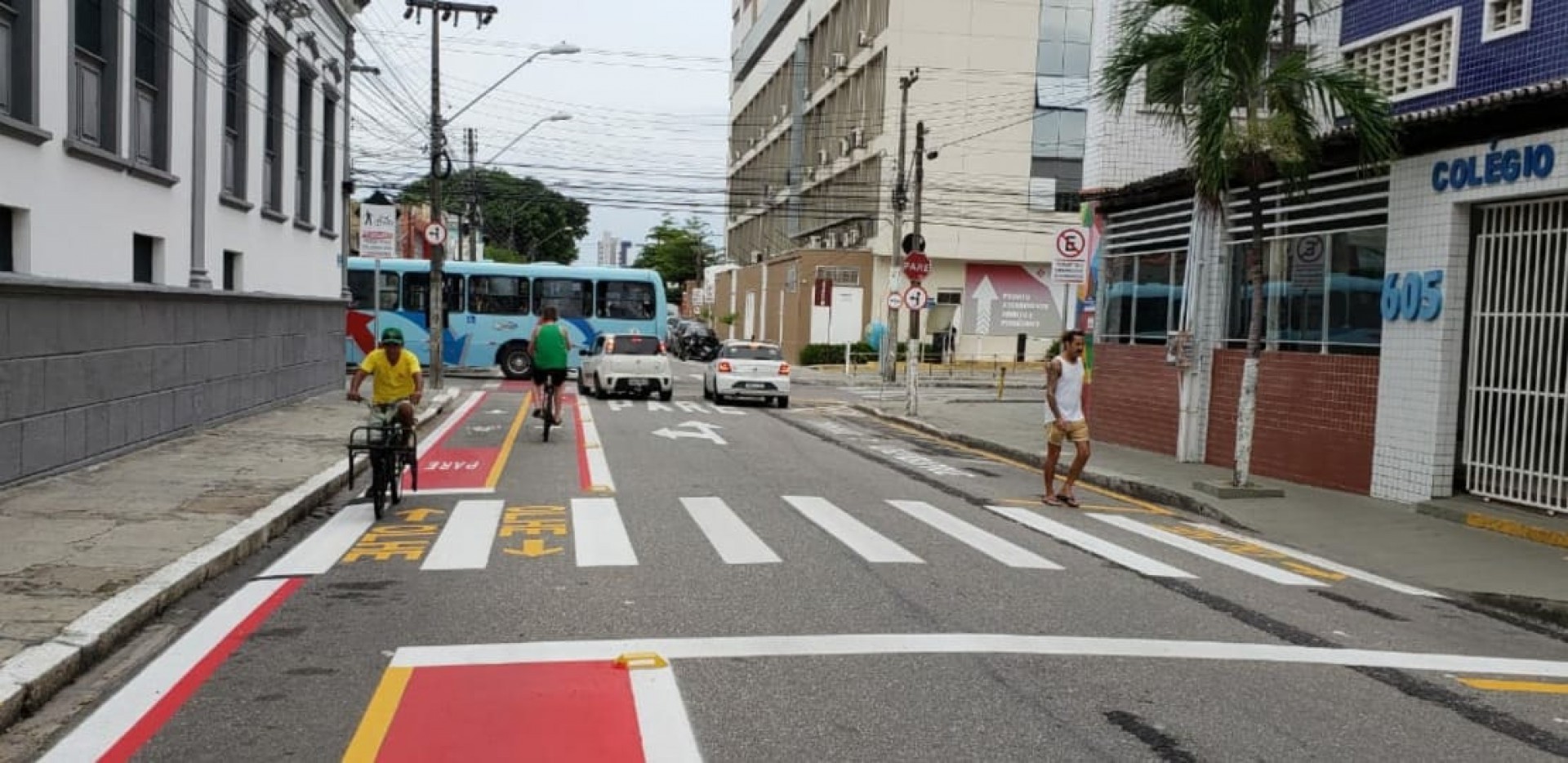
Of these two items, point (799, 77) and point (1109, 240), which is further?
point (799, 77)

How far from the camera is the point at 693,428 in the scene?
20688 millimetres

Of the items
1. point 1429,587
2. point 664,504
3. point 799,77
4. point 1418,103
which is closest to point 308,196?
point 664,504

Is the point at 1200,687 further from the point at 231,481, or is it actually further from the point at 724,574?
the point at 231,481

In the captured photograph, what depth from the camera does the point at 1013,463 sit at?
1808 centimetres

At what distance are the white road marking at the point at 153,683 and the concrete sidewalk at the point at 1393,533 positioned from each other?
27.3 ft

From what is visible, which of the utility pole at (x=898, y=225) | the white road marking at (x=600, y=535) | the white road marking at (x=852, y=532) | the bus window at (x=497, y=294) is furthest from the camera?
the bus window at (x=497, y=294)

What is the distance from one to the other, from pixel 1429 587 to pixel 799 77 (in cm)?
6077

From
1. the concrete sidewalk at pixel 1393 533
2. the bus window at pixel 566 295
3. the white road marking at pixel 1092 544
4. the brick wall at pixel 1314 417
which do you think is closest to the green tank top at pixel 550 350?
the concrete sidewalk at pixel 1393 533

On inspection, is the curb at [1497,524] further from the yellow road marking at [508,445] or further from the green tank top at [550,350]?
the green tank top at [550,350]

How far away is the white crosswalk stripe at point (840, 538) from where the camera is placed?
360 inches

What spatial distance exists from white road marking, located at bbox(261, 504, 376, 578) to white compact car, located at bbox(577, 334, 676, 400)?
15851 millimetres

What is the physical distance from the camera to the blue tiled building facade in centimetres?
1255

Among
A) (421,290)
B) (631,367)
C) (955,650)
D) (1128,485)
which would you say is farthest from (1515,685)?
(421,290)

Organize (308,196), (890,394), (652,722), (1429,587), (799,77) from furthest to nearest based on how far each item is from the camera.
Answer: (799,77) → (890,394) → (308,196) → (1429,587) → (652,722)
